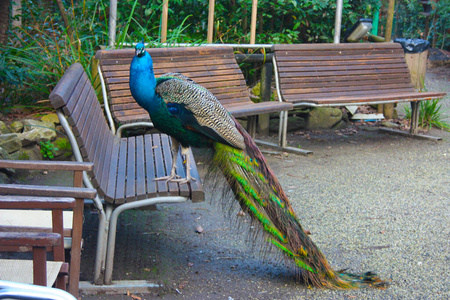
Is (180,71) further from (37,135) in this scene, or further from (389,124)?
(389,124)

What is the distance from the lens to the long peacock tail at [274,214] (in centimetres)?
315

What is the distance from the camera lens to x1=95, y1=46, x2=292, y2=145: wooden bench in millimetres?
4863

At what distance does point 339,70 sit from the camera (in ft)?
23.1

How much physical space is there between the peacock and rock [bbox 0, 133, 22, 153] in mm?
2076

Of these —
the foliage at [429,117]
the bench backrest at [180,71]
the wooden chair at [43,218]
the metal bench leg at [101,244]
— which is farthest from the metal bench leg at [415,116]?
the wooden chair at [43,218]

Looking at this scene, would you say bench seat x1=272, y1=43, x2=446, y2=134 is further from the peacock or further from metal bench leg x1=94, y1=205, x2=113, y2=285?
metal bench leg x1=94, y1=205, x2=113, y2=285

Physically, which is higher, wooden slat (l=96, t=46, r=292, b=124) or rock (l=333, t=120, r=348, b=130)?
wooden slat (l=96, t=46, r=292, b=124)

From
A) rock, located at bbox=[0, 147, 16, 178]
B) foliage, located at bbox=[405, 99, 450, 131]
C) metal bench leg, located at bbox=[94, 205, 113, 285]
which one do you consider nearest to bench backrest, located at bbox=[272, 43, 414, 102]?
foliage, located at bbox=[405, 99, 450, 131]

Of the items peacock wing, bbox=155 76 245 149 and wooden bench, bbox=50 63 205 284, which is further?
peacock wing, bbox=155 76 245 149

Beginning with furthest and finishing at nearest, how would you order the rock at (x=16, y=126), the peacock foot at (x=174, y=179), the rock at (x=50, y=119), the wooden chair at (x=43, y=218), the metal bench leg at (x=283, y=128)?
the metal bench leg at (x=283, y=128) < the rock at (x=50, y=119) < the rock at (x=16, y=126) < the peacock foot at (x=174, y=179) < the wooden chair at (x=43, y=218)

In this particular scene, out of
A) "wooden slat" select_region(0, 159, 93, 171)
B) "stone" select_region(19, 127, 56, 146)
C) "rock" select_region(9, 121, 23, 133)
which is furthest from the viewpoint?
"rock" select_region(9, 121, 23, 133)

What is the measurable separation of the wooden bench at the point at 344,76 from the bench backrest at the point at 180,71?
743mm

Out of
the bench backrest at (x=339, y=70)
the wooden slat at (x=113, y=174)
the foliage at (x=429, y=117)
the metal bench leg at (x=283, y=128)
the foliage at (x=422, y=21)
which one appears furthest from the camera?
the foliage at (x=422, y=21)

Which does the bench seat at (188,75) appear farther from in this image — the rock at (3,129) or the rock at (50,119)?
Answer: the rock at (3,129)
